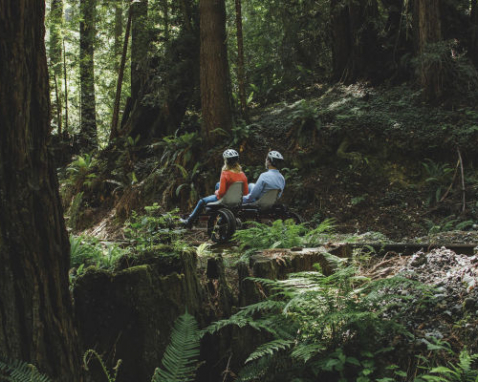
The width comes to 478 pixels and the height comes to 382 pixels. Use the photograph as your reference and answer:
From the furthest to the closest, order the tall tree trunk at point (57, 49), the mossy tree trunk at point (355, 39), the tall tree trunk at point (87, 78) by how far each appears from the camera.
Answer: the tall tree trunk at point (57, 49) → the tall tree trunk at point (87, 78) → the mossy tree trunk at point (355, 39)

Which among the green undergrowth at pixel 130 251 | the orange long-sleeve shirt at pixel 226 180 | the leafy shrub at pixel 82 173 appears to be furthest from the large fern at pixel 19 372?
the leafy shrub at pixel 82 173

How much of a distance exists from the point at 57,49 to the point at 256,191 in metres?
14.4

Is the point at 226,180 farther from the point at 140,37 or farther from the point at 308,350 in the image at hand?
the point at 140,37

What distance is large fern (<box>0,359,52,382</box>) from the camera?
222 centimetres

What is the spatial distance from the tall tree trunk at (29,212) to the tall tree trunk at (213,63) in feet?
32.7

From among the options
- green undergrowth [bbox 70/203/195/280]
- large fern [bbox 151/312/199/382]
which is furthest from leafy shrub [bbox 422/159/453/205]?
large fern [bbox 151/312/199/382]

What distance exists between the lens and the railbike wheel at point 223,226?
7.20 metres

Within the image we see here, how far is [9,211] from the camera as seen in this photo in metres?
2.34

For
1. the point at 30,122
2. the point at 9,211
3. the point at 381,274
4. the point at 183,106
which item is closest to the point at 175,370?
the point at 9,211

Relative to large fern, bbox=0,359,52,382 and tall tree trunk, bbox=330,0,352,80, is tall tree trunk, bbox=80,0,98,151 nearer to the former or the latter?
tall tree trunk, bbox=330,0,352,80

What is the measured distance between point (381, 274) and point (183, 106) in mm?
12271

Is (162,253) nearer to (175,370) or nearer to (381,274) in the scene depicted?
(175,370)

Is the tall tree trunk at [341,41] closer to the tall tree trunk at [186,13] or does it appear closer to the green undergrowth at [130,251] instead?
the tall tree trunk at [186,13]

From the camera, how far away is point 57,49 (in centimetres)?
1825
